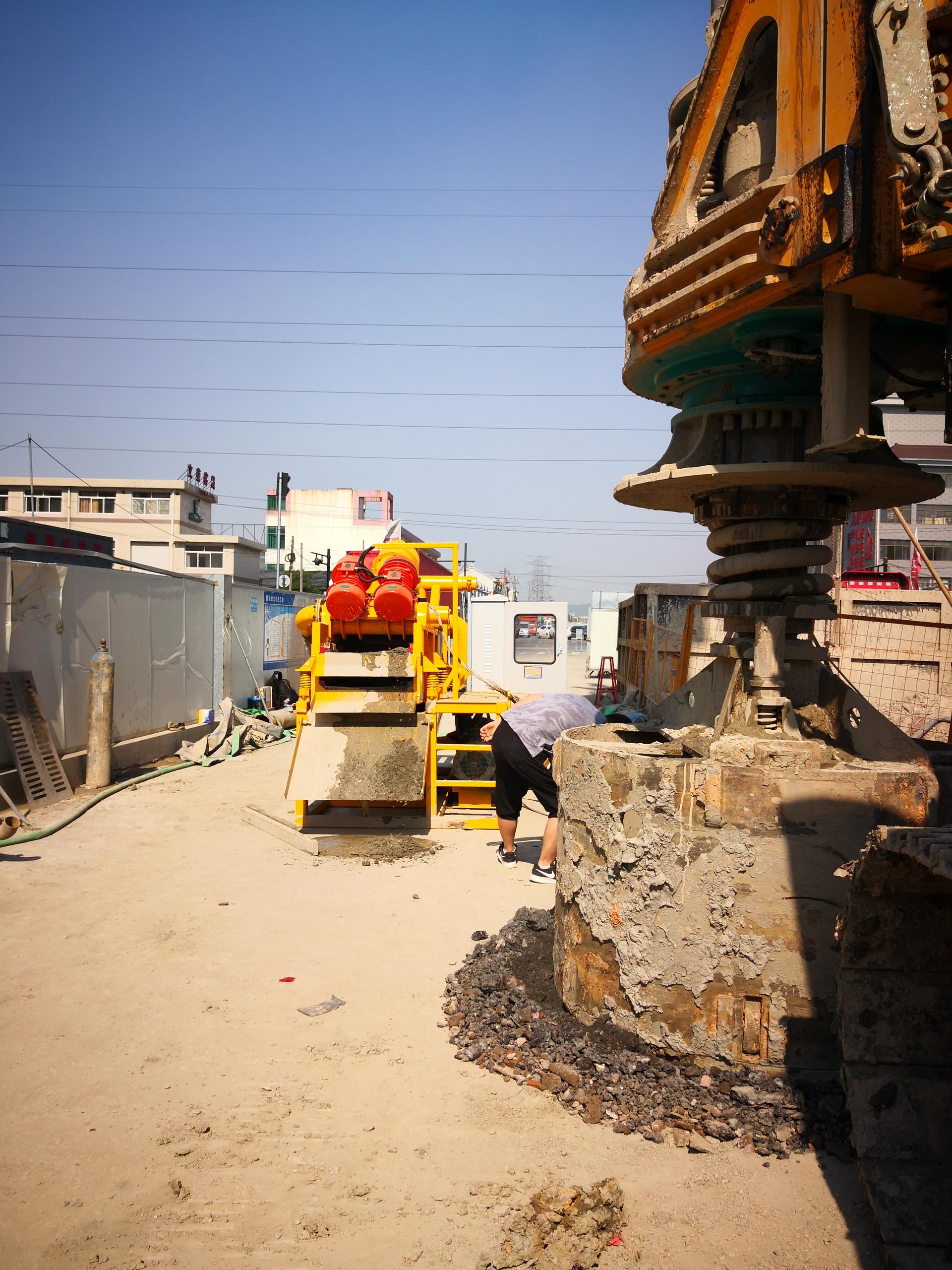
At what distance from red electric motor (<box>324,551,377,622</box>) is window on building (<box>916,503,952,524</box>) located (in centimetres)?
4243

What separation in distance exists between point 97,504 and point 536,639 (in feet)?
124

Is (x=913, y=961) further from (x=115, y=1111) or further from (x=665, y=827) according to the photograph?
(x=115, y=1111)

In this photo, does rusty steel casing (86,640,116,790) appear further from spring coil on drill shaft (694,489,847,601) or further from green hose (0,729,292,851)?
spring coil on drill shaft (694,489,847,601)

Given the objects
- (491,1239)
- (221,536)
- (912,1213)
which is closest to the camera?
(912,1213)

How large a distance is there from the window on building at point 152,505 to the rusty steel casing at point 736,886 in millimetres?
46682

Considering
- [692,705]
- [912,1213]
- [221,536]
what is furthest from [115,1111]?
[221,536]

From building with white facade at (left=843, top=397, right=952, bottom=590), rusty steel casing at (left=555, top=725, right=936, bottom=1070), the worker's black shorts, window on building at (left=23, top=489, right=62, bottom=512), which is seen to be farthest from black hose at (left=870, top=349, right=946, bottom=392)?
window on building at (left=23, top=489, right=62, bottom=512)

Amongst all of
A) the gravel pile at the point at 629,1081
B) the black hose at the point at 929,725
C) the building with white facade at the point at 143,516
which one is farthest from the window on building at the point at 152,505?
the gravel pile at the point at 629,1081

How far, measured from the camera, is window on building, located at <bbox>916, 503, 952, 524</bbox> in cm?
4269

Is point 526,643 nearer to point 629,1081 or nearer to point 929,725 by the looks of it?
point 929,725

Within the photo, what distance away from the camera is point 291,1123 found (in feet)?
10.6

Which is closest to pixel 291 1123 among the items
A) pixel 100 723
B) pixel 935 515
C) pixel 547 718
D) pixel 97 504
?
pixel 547 718

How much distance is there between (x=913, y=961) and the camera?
2.62m

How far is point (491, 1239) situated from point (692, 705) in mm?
2518
